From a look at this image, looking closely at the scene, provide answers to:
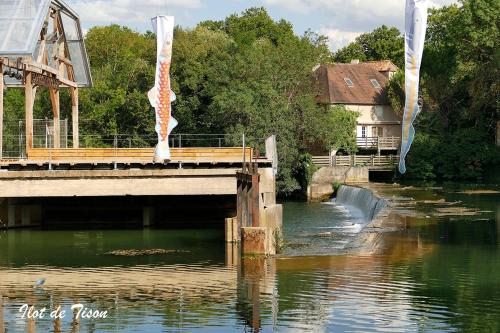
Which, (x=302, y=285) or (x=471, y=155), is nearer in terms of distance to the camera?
(x=302, y=285)

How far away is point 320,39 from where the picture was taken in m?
71.8

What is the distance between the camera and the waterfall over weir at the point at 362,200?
47094mm

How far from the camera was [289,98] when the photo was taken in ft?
222

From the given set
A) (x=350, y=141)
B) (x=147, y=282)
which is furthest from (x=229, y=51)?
(x=147, y=282)

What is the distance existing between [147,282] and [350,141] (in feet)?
169

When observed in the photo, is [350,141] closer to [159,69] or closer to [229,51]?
[229,51]

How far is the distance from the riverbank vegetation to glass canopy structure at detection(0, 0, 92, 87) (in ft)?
31.5

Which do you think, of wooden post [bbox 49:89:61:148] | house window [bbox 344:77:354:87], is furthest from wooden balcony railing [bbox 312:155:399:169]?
wooden post [bbox 49:89:61:148]

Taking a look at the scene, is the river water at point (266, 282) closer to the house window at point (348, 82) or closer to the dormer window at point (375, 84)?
the house window at point (348, 82)

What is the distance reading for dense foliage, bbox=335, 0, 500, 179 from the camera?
7338 centimetres

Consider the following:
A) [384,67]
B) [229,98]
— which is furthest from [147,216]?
[384,67]

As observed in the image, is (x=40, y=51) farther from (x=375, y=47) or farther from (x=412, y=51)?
(x=375, y=47)

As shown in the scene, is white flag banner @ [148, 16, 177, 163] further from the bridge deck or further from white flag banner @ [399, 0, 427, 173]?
white flag banner @ [399, 0, 427, 173]

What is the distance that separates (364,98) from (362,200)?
29972 mm
